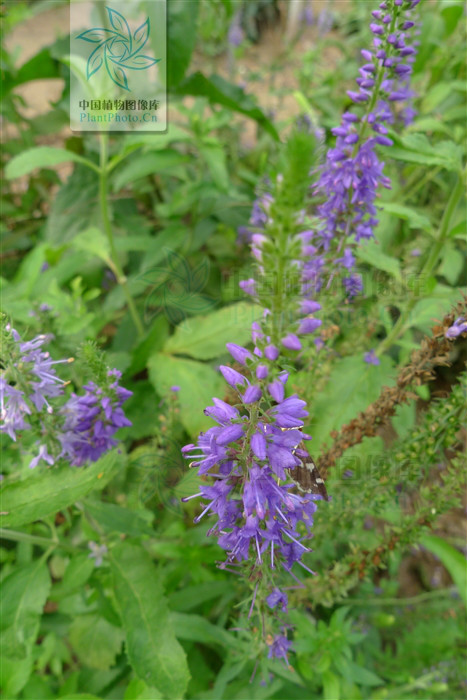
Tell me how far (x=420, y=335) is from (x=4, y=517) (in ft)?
10.7

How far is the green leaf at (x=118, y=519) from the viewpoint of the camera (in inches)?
81.2

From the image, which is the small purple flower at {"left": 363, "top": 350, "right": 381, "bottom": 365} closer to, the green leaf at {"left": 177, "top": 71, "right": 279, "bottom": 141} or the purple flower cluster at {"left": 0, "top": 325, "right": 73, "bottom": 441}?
the purple flower cluster at {"left": 0, "top": 325, "right": 73, "bottom": 441}

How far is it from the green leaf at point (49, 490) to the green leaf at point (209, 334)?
4.18 feet

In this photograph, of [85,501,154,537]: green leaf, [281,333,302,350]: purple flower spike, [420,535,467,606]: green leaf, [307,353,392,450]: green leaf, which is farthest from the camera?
[307,353,392,450]: green leaf

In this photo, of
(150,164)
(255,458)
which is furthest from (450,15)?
(255,458)

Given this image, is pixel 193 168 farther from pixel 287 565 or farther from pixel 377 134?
pixel 287 565

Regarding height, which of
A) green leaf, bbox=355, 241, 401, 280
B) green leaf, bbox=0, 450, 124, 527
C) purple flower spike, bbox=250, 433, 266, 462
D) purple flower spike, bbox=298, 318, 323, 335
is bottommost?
green leaf, bbox=0, 450, 124, 527

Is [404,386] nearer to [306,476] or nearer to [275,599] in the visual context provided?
[306,476]

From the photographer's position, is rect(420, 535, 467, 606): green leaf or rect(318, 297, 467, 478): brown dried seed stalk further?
rect(420, 535, 467, 606): green leaf

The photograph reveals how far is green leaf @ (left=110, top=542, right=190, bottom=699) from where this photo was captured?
193cm

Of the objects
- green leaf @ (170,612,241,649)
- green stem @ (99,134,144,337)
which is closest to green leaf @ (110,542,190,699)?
green leaf @ (170,612,241,649)

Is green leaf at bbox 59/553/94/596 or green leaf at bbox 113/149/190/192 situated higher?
green leaf at bbox 113/149/190/192

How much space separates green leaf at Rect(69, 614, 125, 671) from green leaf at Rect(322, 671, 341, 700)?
1078mm

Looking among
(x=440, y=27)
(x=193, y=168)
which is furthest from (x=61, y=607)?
(x=440, y=27)
